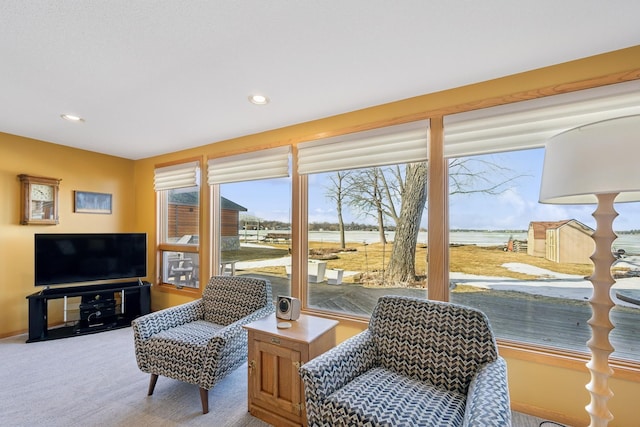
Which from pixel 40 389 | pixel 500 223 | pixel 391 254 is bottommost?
pixel 40 389

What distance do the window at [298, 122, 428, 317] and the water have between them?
10mm

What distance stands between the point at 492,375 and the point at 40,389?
325 centimetres

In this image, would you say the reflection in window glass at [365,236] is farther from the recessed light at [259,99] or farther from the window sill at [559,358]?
the recessed light at [259,99]

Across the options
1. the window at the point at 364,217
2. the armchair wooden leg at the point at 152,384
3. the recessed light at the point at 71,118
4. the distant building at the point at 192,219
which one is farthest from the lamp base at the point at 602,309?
the recessed light at the point at 71,118

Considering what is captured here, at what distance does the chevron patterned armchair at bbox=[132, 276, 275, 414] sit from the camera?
2.02m

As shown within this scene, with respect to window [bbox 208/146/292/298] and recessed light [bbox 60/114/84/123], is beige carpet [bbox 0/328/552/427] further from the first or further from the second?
recessed light [bbox 60/114/84/123]

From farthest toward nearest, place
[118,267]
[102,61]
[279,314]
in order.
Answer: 1. [118,267]
2. [279,314]
3. [102,61]

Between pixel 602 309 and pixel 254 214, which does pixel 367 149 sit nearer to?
pixel 254 214

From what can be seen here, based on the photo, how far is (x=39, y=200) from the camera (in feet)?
11.6

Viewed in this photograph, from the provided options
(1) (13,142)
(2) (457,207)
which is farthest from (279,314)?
(1) (13,142)

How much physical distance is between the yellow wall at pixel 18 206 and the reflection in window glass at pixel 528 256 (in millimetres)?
4567

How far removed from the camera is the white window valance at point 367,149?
7.73ft

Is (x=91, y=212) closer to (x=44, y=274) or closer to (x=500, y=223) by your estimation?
(x=44, y=274)

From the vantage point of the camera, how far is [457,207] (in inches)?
91.3
